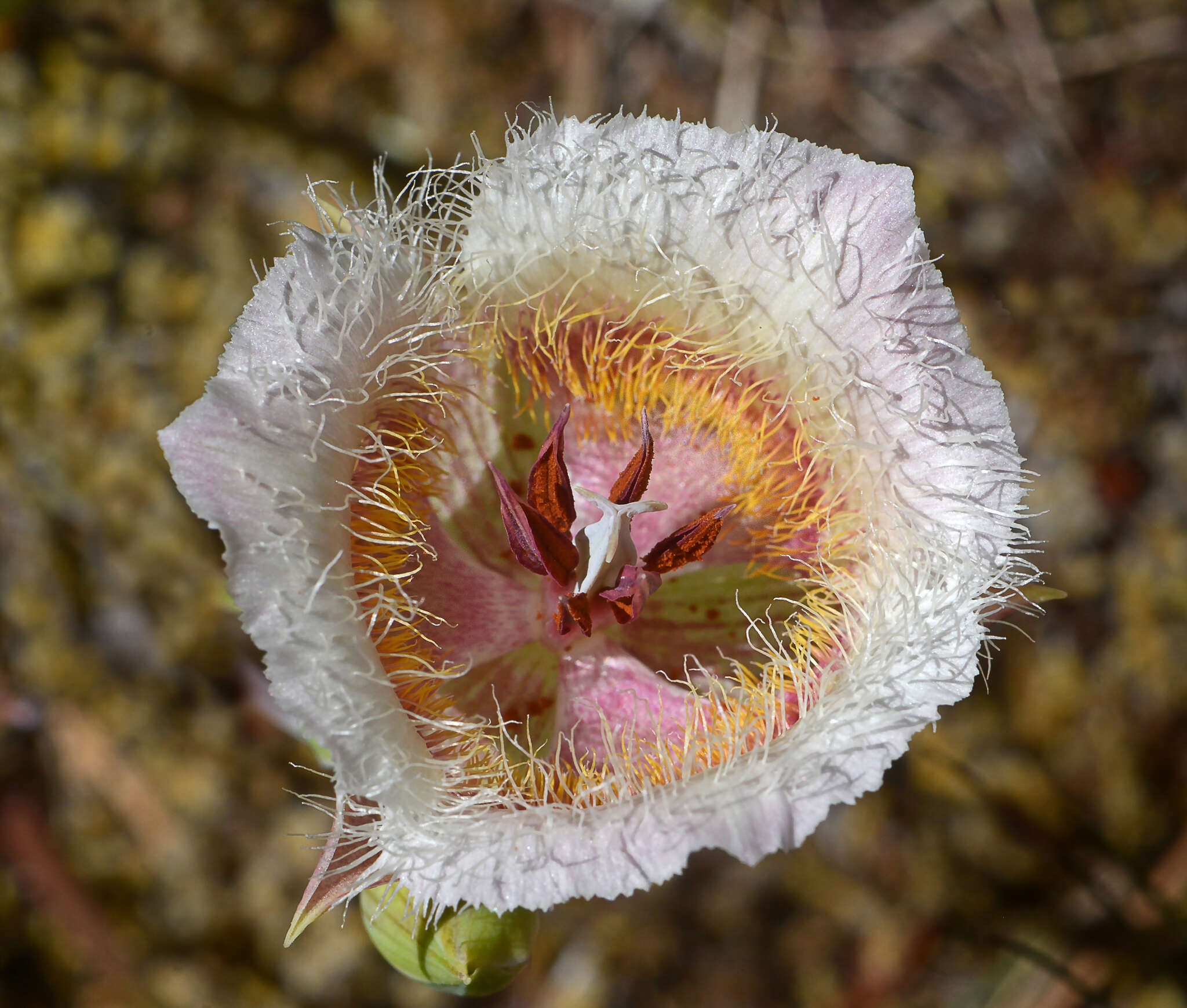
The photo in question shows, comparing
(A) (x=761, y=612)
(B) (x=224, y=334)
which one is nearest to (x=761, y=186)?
(A) (x=761, y=612)

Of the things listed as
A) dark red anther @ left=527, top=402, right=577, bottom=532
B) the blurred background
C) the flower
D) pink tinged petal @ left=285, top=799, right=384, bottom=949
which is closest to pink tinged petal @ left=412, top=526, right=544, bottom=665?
the flower

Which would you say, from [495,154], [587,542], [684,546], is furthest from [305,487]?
[495,154]

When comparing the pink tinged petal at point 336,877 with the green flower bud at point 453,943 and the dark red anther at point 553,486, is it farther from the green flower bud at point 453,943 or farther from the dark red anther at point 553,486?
the dark red anther at point 553,486

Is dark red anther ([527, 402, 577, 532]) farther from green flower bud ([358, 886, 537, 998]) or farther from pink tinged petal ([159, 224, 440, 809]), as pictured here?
green flower bud ([358, 886, 537, 998])

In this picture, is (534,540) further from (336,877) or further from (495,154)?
(495,154)

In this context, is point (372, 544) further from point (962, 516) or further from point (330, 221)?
point (962, 516)

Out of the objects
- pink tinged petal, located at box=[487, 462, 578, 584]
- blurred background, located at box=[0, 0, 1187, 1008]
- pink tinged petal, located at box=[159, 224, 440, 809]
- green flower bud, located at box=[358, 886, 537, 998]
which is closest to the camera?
pink tinged petal, located at box=[159, 224, 440, 809]
